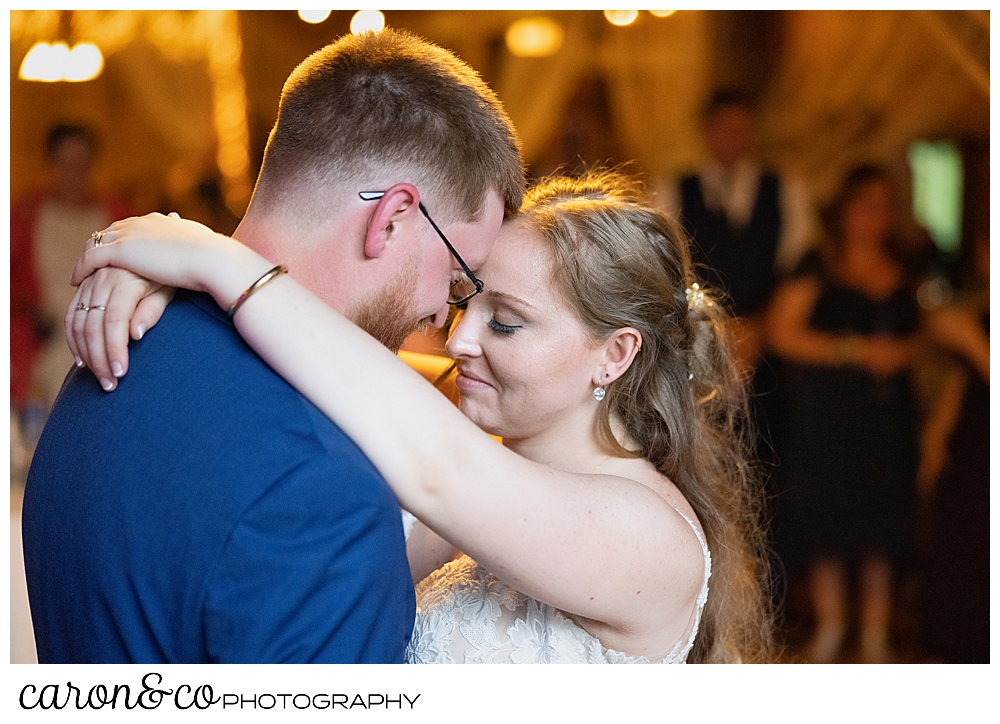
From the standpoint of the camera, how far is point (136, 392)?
114 centimetres

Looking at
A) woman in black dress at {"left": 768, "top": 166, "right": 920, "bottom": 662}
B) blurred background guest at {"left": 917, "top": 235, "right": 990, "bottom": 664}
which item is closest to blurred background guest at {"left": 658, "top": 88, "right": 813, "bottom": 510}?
woman in black dress at {"left": 768, "top": 166, "right": 920, "bottom": 662}

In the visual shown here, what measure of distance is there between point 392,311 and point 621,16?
18.0ft

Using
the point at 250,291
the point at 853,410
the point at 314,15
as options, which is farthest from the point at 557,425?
the point at 314,15

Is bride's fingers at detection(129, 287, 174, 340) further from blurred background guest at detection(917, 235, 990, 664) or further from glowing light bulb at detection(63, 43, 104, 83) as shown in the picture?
glowing light bulb at detection(63, 43, 104, 83)

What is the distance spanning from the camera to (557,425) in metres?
1.78

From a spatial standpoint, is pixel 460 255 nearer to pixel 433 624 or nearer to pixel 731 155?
pixel 433 624

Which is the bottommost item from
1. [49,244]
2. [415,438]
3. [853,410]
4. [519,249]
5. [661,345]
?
[853,410]

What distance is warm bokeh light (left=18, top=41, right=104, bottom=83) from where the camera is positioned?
6152mm

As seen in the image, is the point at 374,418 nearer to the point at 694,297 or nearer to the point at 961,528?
the point at 694,297

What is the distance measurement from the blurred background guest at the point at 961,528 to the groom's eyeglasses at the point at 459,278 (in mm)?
2845

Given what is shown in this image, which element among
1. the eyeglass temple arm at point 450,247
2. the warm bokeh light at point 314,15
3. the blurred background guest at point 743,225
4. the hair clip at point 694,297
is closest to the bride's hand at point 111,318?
the eyeglass temple arm at point 450,247
